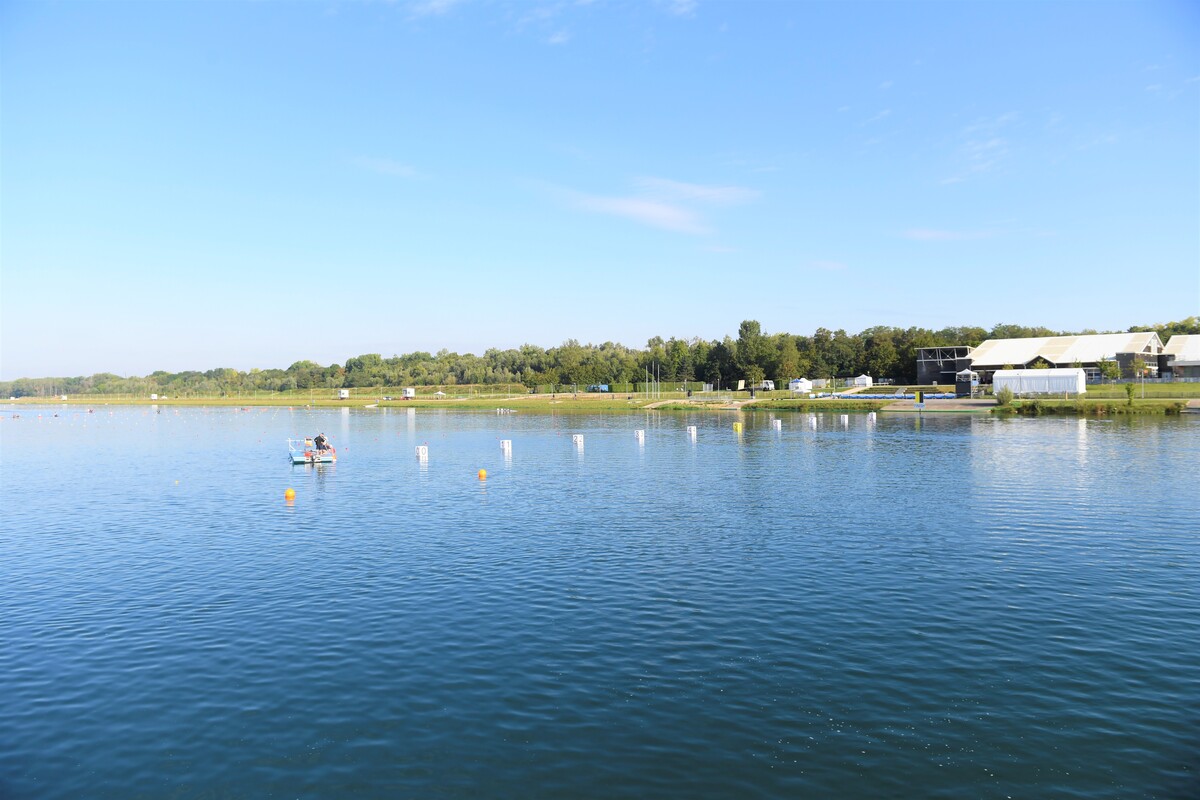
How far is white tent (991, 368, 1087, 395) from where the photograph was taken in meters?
103

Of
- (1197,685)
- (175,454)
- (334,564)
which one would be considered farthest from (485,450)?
(1197,685)

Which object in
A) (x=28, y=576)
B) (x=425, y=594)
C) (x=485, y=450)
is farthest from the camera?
(x=485, y=450)

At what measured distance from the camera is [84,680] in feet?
51.9

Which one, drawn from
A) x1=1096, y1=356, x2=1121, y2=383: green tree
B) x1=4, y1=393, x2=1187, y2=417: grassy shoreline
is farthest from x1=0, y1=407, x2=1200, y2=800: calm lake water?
x1=1096, y1=356, x2=1121, y2=383: green tree

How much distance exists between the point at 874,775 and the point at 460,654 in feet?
29.6

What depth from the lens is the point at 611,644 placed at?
56.6ft

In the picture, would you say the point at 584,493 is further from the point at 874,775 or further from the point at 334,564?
the point at 874,775

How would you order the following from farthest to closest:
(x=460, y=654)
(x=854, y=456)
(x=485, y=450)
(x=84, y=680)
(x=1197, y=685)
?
(x=485, y=450), (x=854, y=456), (x=460, y=654), (x=84, y=680), (x=1197, y=685)

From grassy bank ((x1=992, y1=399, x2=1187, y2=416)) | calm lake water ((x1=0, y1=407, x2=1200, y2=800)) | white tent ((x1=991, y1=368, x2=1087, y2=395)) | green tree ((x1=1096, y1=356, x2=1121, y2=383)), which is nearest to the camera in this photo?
calm lake water ((x1=0, y1=407, x2=1200, y2=800))

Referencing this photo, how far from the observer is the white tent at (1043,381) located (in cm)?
10275

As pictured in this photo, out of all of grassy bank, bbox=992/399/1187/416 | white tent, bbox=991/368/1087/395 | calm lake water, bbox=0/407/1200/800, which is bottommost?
calm lake water, bbox=0/407/1200/800

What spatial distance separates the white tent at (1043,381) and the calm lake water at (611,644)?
72.0 m

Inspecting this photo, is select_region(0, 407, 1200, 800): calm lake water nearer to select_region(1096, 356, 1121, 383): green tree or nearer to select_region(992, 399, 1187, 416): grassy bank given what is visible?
select_region(992, 399, 1187, 416): grassy bank

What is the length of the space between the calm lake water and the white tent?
72.0 meters
